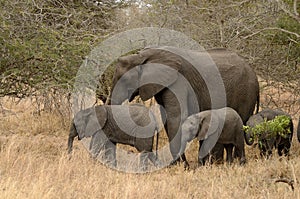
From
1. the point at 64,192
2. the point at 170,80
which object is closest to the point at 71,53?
the point at 170,80

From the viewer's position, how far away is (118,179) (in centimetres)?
575

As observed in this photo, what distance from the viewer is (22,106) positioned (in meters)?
13.2

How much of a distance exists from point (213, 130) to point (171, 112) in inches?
26.7

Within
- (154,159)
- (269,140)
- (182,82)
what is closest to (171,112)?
(182,82)

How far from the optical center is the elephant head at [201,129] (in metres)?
6.66

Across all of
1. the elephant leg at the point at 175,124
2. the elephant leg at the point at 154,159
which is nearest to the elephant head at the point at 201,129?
the elephant leg at the point at 175,124

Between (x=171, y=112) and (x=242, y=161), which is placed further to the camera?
(x=171, y=112)

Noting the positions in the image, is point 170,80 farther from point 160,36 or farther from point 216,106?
point 160,36

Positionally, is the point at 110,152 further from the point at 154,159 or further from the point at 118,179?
the point at 118,179

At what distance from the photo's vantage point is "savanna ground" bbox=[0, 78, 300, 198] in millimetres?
4945

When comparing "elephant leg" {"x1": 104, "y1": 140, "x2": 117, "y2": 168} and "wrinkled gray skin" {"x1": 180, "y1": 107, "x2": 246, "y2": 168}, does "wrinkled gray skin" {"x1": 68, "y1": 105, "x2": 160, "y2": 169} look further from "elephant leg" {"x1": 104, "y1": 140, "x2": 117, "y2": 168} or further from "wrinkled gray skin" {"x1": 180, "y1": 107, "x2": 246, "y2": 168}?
"wrinkled gray skin" {"x1": 180, "y1": 107, "x2": 246, "y2": 168}

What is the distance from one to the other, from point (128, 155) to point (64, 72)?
5.09 feet

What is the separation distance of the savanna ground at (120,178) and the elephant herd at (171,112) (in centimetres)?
36

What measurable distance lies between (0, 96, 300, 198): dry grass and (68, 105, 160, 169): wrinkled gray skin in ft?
0.99
